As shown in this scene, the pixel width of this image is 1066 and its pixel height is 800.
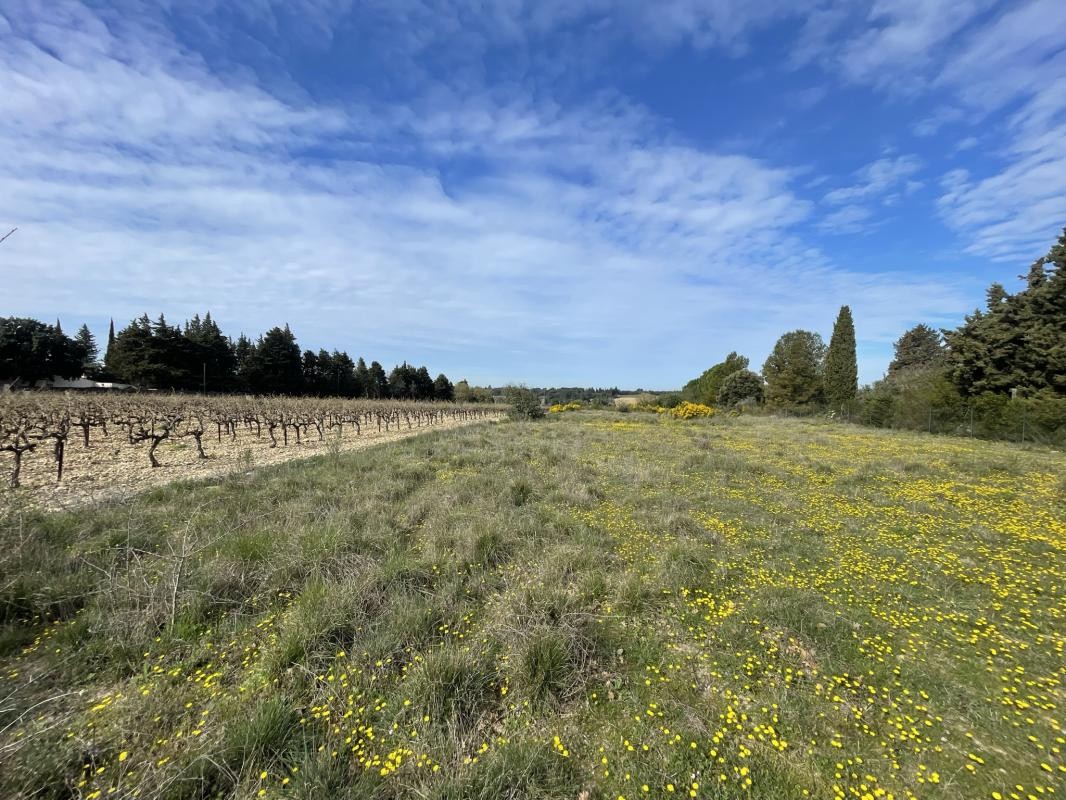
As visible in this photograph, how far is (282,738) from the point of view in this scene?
272cm

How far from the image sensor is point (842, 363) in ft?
120

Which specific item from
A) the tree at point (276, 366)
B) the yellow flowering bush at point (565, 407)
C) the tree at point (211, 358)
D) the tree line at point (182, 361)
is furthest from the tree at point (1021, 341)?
the tree at point (211, 358)

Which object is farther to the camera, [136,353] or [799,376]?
[799,376]

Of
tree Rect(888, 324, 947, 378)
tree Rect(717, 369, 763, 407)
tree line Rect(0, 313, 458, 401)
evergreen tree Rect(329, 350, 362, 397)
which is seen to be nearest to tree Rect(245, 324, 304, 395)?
tree line Rect(0, 313, 458, 401)

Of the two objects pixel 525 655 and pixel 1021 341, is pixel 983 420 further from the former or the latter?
pixel 525 655

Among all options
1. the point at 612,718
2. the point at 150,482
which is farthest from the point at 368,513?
the point at 150,482

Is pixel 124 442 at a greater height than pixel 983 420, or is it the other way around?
pixel 983 420

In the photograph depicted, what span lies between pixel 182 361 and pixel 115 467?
3950cm

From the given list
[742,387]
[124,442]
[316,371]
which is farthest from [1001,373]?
[316,371]

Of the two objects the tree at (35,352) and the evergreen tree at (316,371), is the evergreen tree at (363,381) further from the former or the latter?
the tree at (35,352)

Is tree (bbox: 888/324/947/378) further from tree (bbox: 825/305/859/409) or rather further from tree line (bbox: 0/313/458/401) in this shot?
tree line (bbox: 0/313/458/401)

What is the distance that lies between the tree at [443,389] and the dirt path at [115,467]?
57.7 metres

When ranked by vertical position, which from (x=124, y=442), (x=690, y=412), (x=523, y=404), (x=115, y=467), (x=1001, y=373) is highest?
(x=1001, y=373)

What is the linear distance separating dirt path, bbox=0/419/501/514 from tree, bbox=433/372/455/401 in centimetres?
5773
